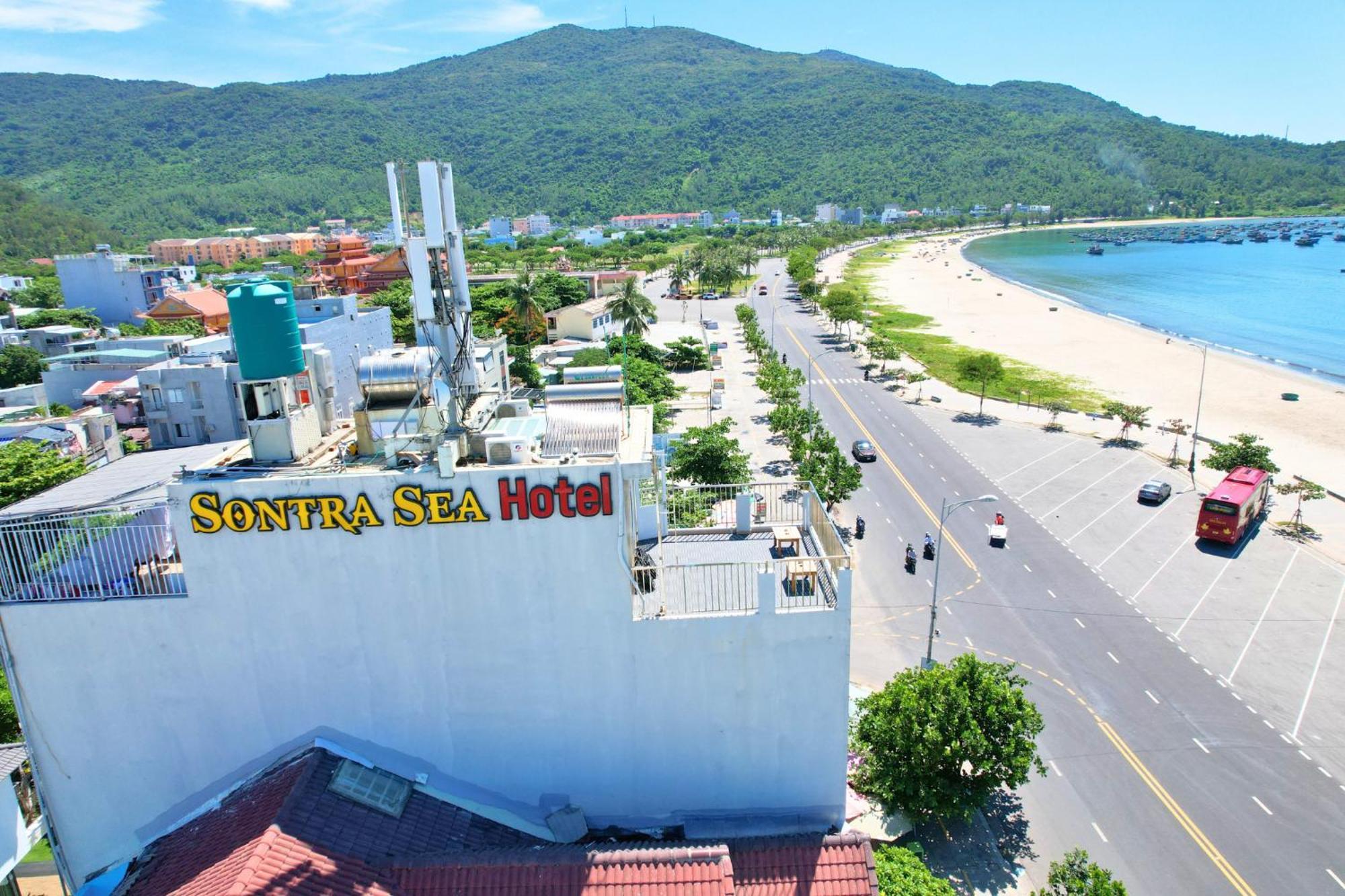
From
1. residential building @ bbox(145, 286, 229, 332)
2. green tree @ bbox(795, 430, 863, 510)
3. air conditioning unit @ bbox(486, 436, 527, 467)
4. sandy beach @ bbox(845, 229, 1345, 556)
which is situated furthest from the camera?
residential building @ bbox(145, 286, 229, 332)

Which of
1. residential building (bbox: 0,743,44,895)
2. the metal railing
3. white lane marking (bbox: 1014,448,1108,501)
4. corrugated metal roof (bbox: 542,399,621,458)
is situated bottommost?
white lane marking (bbox: 1014,448,1108,501)

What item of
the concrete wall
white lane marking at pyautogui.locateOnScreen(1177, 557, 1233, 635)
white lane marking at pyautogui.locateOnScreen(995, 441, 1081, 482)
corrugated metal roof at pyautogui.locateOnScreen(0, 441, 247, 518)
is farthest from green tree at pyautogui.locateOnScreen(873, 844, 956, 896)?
white lane marking at pyautogui.locateOnScreen(995, 441, 1081, 482)

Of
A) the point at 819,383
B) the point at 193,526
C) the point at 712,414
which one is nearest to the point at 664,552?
the point at 193,526

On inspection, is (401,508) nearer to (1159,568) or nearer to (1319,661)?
(1319,661)

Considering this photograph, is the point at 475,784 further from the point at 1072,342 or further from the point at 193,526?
the point at 1072,342

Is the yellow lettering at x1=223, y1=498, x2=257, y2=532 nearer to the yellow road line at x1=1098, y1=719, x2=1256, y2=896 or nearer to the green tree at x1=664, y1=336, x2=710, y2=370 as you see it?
the yellow road line at x1=1098, y1=719, x2=1256, y2=896

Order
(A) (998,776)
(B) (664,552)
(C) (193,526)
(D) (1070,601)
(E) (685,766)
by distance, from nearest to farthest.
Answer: (C) (193,526)
(E) (685,766)
(B) (664,552)
(A) (998,776)
(D) (1070,601)

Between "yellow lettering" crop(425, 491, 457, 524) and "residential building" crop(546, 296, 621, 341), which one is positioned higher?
"yellow lettering" crop(425, 491, 457, 524)
